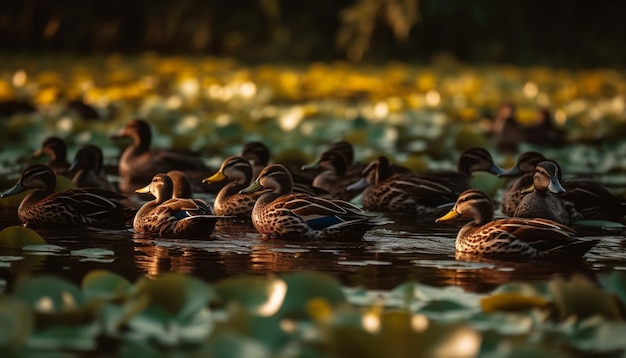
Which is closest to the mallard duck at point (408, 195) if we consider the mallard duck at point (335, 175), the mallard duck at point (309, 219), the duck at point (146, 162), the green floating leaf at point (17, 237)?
the mallard duck at point (335, 175)

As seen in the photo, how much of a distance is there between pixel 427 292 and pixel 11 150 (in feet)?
24.5

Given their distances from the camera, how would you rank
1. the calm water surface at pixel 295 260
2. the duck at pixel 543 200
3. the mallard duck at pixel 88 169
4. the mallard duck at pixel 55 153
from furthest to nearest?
the mallard duck at pixel 55 153
the mallard duck at pixel 88 169
the duck at pixel 543 200
the calm water surface at pixel 295 260

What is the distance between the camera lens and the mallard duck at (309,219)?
28.6 ft

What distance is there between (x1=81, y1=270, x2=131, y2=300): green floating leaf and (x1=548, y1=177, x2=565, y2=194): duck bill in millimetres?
3875

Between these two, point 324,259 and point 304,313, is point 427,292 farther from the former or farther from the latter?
point 324,259

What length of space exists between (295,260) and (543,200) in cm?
228

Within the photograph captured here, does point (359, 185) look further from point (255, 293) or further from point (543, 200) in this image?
point (255, 293)

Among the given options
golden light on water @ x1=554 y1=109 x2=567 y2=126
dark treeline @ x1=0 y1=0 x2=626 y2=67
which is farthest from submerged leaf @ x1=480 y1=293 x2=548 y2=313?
dark treeline @ x1=0 y1=0 x2=626 y2=67

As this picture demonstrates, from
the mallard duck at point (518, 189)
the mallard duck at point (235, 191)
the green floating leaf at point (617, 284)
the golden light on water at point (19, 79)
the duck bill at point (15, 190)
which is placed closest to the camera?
the green floating leaf at point (617, 284)

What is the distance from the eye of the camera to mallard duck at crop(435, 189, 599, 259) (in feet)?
26.0

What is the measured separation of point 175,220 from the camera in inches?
344

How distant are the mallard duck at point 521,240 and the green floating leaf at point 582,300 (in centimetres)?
206

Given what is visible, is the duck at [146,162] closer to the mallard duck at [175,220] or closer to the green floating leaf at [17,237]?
the mallard duck at [175,220]

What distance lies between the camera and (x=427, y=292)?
6.47 meters
